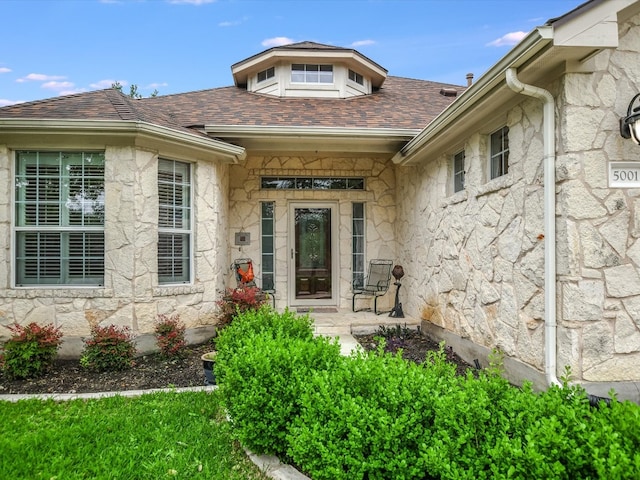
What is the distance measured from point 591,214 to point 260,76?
7.71 metres

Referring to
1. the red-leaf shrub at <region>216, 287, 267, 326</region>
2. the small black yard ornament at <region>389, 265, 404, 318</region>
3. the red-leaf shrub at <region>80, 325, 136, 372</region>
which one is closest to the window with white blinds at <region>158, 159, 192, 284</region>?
the red-leaf shrub at <region>216, 287, 267, 326</region>

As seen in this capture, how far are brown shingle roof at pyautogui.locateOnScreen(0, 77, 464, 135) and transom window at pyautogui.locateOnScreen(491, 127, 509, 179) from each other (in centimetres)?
243

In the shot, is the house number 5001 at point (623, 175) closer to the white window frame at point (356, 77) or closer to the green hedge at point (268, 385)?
the green hedge at point (268, 385)

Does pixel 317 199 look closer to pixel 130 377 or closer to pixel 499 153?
pixel 499 153

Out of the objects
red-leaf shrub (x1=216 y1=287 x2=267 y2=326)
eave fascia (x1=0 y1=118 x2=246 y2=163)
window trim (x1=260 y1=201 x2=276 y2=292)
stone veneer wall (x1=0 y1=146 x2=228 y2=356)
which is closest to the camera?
eave fascia (x1=0 y1=118 x2=246 y2=163)

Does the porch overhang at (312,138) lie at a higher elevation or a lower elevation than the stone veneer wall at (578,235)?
higher

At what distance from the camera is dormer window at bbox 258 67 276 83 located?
904 cm

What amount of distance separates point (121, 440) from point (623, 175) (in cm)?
438

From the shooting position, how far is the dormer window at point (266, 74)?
9039mm

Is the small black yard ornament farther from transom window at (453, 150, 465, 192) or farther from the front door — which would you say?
transom window at (453, 150, 465, 192)

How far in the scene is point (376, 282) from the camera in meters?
7.92

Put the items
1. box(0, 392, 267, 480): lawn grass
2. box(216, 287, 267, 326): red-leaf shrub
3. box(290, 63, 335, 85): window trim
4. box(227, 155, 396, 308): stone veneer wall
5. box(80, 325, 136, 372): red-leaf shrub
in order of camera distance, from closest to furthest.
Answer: box(0, 392, 267, 480): lawn grass, box(80, 325, 136, 372): red-leaf shrub, box(216, 287, 267, 326): red-leaf shrub, box(227, 155, 396, 308): stone veneer wall, box(290, 63, 335, 85): window trim

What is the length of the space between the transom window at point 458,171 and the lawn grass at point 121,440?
159 inches

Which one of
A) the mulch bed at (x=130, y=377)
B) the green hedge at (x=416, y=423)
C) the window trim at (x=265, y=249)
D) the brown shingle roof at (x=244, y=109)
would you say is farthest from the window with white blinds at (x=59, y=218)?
the green hedge at (x=416, y=423)
